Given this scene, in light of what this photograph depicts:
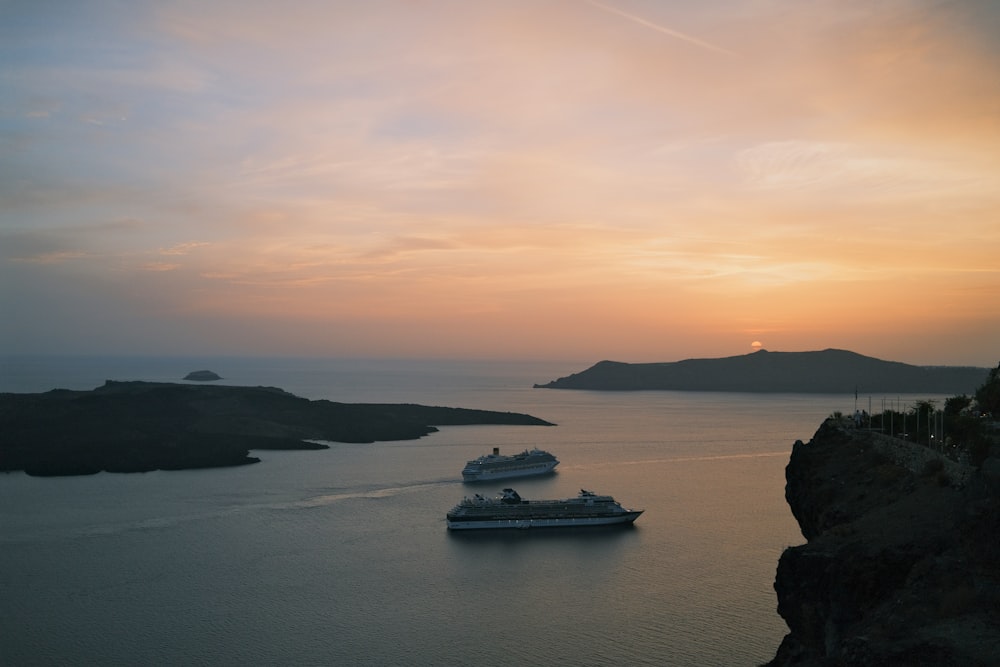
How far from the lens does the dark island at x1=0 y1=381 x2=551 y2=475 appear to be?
3431 cm

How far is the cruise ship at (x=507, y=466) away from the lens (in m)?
32.1

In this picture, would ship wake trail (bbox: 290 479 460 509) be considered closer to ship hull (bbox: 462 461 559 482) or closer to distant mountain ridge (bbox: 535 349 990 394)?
ship hull (bbox: 462 461 559 482)

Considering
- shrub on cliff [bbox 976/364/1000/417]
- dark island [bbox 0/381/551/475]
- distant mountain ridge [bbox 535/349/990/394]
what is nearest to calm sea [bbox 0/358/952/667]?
dark island [bbox 0/381/551/475]

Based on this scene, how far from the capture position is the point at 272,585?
1669 cm

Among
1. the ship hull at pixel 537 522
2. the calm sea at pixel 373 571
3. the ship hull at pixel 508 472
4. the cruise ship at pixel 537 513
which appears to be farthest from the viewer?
the ship hull at pixel 508 472

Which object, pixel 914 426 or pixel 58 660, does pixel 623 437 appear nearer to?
pixel 914 426

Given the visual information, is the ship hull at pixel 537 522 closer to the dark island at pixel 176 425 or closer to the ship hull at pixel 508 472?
the ship hull at pixel 508 472

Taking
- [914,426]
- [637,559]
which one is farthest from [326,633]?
[914,426]

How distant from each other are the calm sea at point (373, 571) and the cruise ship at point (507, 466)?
2.56 ft

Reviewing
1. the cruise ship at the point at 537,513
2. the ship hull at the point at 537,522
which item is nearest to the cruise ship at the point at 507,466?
the cruise ship at the point at 537,513

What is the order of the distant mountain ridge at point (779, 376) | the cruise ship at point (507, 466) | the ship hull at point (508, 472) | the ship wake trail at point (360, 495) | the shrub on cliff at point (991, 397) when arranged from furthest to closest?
the distant mountain ridge at point (779, 376)
the cruise ship at point (507, 466)
the ship hull at point (508, 472)
the ship wake trail at point (360, 495)
the shrub on cliff at point (991, 397)

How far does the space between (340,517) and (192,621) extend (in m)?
8.81

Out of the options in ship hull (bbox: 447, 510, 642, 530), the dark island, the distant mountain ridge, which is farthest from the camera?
the distant mountain ridge

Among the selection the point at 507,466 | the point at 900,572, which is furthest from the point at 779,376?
the point at 900,572
